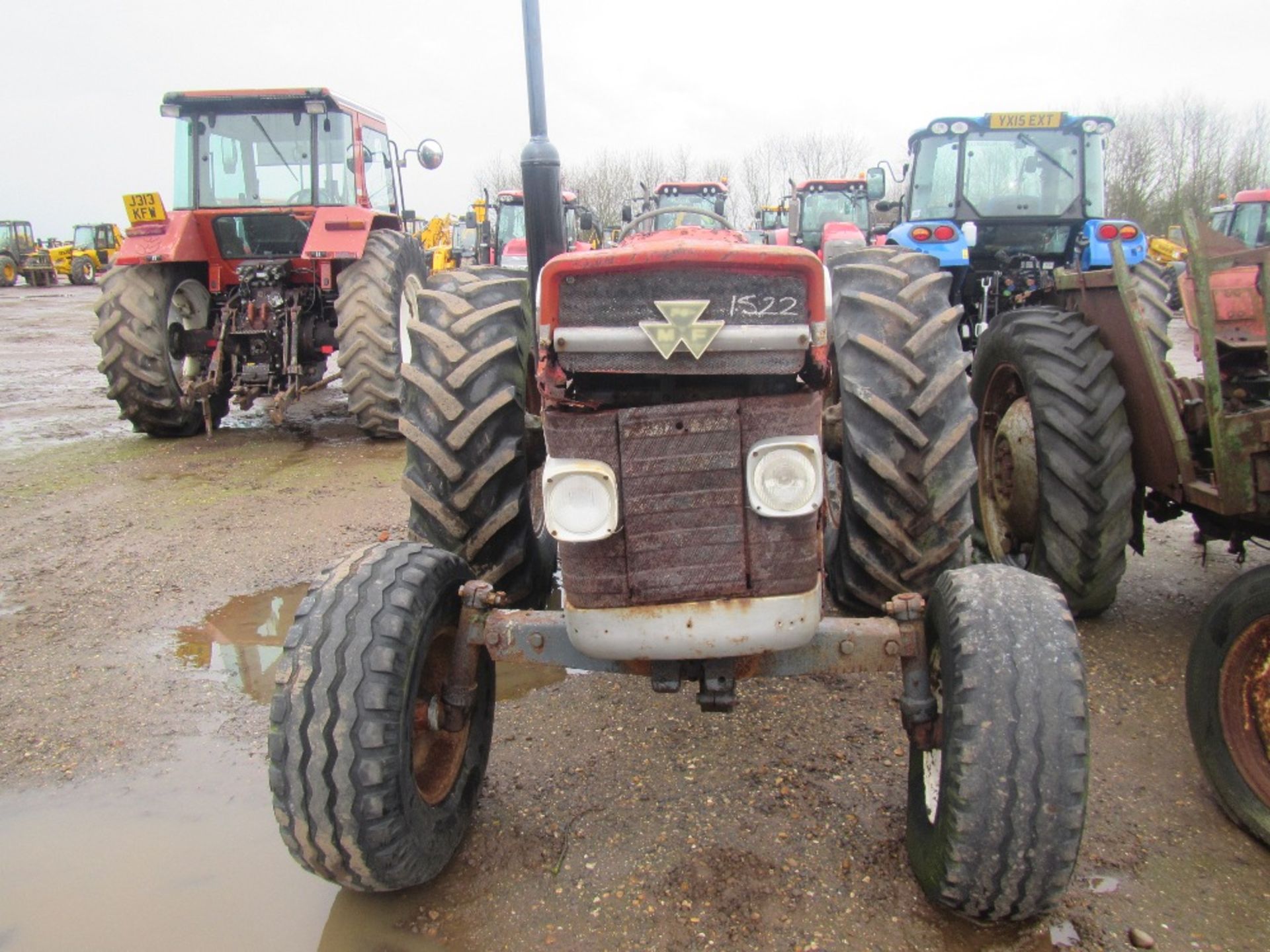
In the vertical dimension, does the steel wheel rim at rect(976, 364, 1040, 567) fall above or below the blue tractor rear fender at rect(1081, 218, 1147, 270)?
below

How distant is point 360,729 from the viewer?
209 cm

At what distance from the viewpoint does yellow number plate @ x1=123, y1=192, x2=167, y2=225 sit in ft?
25.1

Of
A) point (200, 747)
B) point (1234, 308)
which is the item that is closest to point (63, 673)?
point (200, 747)

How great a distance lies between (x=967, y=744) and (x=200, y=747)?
244 cm

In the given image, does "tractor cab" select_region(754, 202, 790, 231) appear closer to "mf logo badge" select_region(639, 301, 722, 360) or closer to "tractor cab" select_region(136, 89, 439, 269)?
"tractor cab" select_region(136, 89, 439, 269)

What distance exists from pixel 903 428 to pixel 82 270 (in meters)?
37.5

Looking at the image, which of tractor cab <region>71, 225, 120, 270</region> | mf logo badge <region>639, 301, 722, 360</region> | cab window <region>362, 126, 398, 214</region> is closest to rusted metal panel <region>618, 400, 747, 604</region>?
mf logo badge <region>639, 301, 722, 360</region>

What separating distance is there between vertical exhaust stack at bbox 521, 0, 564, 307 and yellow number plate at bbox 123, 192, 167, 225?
5.60 meters

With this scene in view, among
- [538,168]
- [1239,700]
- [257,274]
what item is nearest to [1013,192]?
[538,168]

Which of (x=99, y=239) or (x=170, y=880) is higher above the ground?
(x=99, y=239)

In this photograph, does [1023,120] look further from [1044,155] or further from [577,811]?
[577,811]

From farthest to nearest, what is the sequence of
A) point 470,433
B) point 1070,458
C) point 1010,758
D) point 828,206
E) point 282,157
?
point 828,206
point 282,157
point 1070,458
point 470,433
point 1010,758

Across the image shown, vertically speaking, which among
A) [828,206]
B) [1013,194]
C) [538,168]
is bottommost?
[538,168]

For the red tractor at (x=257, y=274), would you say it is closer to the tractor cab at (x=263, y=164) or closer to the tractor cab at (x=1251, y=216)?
the tractor cab at (x=263, y=164)
